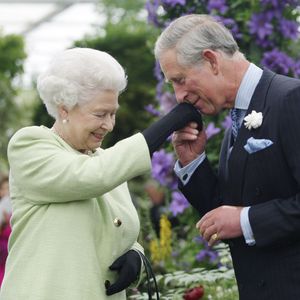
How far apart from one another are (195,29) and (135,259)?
2.86 ft

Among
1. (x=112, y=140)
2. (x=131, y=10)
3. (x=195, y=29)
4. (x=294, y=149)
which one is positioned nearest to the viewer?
(x=294, y=149)

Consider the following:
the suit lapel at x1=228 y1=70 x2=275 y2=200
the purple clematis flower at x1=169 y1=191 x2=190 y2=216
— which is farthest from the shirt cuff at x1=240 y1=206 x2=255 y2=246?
the purple clematis flower at x1=169 y1=191 x2=190 y2=216

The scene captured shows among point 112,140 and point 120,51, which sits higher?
point 120,51

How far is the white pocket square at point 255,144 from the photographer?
281 centimetres

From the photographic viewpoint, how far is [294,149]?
2725 mm

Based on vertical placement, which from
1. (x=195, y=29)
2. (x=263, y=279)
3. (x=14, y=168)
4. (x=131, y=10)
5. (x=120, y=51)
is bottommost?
(x=131, y=10)

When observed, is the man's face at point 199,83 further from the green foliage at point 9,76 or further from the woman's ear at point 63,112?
the green foliage at point 9,76

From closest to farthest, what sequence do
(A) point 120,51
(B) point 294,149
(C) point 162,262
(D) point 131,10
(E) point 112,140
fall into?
1. (B) point 294,149
2. (C) point 162,262
3. (E) point 112,140
4. (A) point 120,51
5. (D) point 131,10

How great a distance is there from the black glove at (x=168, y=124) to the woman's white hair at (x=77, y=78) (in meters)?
0.23

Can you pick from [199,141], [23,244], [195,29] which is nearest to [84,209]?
[23,244]

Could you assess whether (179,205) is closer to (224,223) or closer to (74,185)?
(224,223)

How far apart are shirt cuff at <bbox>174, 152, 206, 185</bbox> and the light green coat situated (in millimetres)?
413

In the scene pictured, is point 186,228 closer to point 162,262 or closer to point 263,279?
point 162,262

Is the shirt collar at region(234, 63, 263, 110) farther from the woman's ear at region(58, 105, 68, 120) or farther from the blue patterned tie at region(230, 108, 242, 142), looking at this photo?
the woman's ear at region(58, 105, 68, 120)
